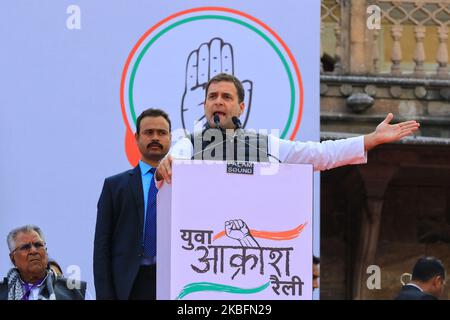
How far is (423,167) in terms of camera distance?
11484 millimetres

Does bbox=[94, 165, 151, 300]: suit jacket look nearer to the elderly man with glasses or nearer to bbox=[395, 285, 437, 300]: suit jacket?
the elderly man with glasses

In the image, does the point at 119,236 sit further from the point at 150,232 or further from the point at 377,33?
the point at 377,33

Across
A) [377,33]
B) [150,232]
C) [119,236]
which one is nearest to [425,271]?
[150,232]

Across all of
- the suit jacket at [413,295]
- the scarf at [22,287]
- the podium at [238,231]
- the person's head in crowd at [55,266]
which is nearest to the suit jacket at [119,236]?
the scarf at [22,287]

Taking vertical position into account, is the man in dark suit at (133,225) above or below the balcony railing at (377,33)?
below

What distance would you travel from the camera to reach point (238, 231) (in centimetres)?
511

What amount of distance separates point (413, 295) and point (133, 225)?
1521 millimetres

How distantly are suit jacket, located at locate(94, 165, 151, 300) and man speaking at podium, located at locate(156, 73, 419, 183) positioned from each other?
121 cm

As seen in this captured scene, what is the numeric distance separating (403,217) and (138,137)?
595 cm

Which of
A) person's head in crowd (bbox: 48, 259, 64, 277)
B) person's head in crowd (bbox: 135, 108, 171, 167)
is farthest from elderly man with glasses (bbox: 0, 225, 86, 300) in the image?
person's head in crowd (bbox: 135, 108, 171, 167)

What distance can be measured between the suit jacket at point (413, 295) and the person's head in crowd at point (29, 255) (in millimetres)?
1894

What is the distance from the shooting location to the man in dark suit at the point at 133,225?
6566mm

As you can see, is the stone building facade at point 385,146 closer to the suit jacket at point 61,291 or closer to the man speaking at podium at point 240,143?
the suit jacket at point 61,291
